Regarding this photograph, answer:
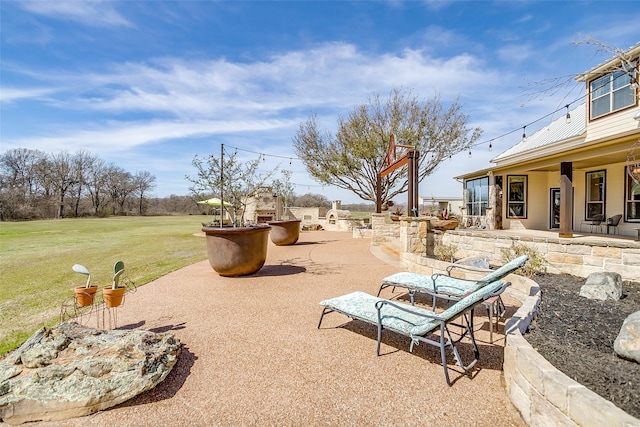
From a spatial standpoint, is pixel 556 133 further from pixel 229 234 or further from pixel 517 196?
pixel 229 234

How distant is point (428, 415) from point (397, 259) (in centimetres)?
594

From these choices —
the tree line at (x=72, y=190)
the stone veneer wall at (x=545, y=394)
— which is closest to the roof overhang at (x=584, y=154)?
the stone veneer wall at (x=545, y=394)

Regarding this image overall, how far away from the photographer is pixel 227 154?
7934mm

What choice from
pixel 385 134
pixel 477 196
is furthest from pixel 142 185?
pixel 477 196

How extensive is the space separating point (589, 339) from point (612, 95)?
943cm

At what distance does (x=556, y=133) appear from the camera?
36.8ft

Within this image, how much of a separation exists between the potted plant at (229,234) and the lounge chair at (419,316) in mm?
2838

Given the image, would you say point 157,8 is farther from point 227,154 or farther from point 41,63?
point 41,63

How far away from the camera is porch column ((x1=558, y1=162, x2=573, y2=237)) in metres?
7.57

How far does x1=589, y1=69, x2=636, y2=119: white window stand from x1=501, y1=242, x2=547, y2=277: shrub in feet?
17.9

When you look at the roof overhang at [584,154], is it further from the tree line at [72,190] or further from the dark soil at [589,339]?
the tree line at [72,190]

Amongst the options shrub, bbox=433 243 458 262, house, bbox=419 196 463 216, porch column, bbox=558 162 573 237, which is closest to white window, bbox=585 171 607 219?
porch column, bbox=558 162 573 237

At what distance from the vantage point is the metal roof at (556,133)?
406 inches

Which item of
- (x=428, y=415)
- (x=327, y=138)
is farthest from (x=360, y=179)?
(x=428, y=415)
